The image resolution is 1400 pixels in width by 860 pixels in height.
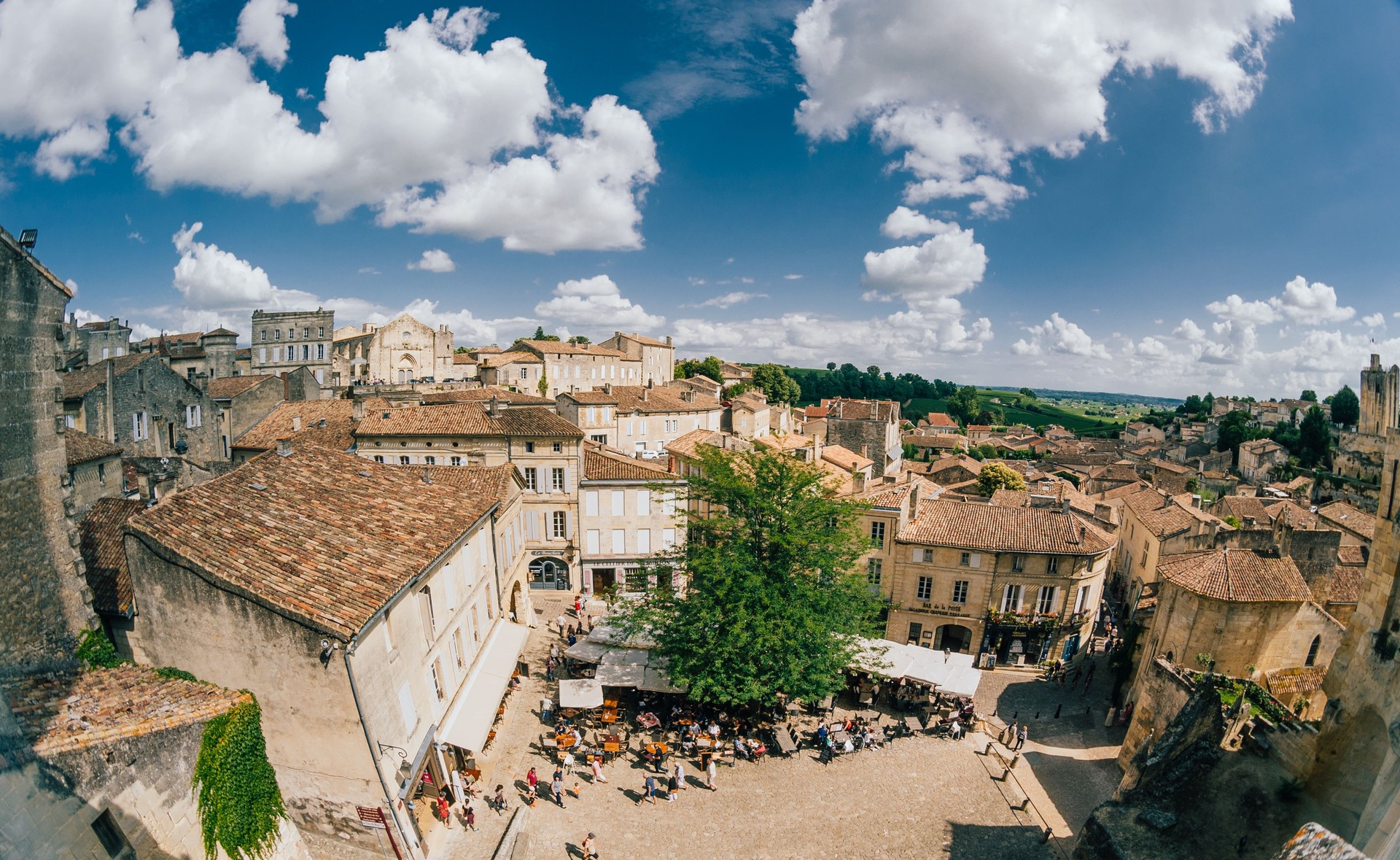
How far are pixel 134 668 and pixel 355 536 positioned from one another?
4767mm

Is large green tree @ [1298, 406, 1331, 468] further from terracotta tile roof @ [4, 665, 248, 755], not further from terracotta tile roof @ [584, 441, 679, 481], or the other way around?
terracotta tile roof @ [4, 665, 248, 755]

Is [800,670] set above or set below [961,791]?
above

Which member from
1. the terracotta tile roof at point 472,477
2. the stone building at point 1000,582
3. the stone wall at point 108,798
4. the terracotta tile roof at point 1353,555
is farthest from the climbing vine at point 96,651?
the terracotta tile roof at point 1353,555

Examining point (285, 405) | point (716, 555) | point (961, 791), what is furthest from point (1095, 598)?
point (285, 405)

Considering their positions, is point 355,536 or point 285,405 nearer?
point 355,536

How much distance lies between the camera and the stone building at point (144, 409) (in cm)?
2752

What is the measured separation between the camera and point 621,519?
104 ft

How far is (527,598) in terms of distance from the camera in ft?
88.4

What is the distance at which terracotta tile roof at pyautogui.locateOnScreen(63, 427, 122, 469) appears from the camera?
2194 centimetres

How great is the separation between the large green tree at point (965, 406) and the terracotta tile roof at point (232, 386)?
15127 cm

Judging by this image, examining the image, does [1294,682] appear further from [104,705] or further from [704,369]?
[704,369]

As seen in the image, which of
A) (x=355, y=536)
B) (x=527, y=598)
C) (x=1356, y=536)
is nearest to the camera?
(x=355, y=536)

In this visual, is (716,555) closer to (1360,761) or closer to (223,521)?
(223,521)

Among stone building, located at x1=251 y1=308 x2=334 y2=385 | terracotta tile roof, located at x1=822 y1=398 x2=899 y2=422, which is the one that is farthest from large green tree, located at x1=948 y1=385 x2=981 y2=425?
stone building, located at x1=251 y1=308 x2=334 y2=385
